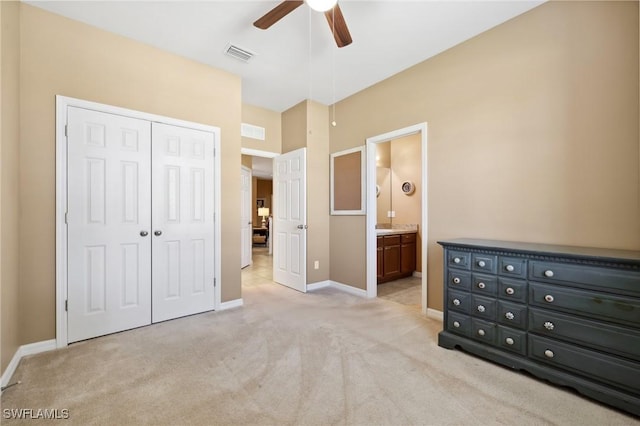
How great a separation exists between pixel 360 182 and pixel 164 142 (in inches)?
98.4

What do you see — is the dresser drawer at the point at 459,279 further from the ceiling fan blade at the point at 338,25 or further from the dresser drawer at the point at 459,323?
the ceiling fan blade at the point at 338,25

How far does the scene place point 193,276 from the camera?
315 cm

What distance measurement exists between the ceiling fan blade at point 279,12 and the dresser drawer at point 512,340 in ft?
9.31

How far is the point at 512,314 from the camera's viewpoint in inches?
79.7

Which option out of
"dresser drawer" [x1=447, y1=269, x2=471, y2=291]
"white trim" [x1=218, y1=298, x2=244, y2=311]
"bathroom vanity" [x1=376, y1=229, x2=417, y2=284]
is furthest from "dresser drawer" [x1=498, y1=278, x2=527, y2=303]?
"white trim" [x1=218, y1=298, x2=244, y2=311]

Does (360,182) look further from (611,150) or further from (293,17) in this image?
(611,150)

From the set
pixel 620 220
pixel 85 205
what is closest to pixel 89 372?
pixel 85 205

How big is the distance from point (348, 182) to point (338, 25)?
2.30 meters

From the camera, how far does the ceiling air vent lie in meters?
2.93

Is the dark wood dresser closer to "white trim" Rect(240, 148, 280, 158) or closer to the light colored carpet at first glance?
the light colored carpet

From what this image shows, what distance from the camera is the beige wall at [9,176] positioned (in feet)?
6.22

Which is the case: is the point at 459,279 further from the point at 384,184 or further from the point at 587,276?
the point at 384,184

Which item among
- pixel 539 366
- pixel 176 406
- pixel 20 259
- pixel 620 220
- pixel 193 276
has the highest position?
pixel 620 220

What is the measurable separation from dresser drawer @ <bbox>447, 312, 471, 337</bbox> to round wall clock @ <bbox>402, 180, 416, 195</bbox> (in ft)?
10.1
